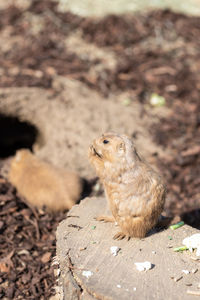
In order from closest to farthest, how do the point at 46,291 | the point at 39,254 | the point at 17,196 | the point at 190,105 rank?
the point at 46,291, the point at 39,254, the point at 17,196, the point at 190,105

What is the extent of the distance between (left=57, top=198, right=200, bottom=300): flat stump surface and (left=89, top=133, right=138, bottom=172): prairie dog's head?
1.85ft

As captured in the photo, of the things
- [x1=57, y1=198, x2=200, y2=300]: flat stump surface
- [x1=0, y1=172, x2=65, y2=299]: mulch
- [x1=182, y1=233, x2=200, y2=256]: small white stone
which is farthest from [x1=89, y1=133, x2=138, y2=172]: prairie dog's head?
[x1=0, y1=172, x2=65, y2=299]: mulch

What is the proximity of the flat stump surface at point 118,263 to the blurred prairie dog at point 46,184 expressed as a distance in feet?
3.75

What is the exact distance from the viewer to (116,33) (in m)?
8.47

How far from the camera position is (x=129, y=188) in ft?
11.3

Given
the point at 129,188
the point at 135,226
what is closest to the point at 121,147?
the point at 129,188

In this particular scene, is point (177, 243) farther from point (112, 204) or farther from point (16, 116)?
point (16, 116)

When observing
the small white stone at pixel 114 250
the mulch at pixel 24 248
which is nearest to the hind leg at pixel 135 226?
the small white stone at pixel 114 250

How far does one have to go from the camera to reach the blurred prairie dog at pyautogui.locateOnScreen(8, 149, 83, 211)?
16.3ft

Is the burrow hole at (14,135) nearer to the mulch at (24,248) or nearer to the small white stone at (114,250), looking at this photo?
the mulch at (24,248)

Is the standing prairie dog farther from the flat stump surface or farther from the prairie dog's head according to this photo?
the flat stump surface

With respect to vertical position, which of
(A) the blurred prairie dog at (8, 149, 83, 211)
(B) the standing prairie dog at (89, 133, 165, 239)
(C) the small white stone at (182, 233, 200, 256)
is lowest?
(A) the blurred prairie dog at (8, 149, 83, 211)

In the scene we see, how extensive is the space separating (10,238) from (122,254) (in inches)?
68.2

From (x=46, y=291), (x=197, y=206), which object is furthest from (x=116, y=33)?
(x=46, y=291)
